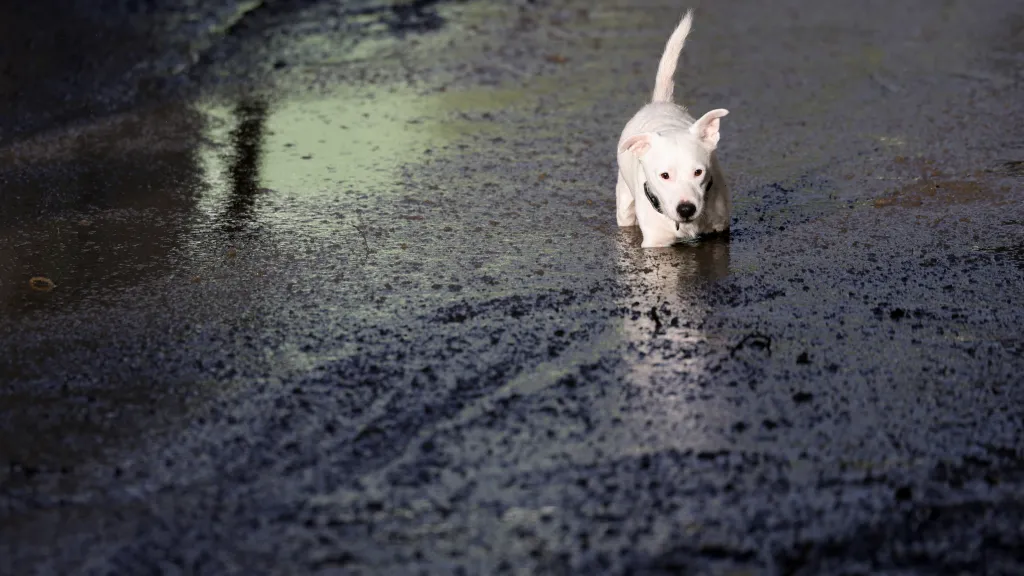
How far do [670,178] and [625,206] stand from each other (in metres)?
0.70

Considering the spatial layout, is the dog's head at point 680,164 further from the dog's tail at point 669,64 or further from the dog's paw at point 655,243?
the dog's tail at point 669,64

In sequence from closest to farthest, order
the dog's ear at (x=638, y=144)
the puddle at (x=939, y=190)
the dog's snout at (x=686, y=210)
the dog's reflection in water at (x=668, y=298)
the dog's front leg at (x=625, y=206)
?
1. the dog's reflection in water at (x=668, y=298)
2. the dog's snout at (x=686, y=210)
3. the dog's ear at (x=638, y=144)
4. the dog's front leg at (x=625, y=206)
5. the puddle at (x=939, y=190)

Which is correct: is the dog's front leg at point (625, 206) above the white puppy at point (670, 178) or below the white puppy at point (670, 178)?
below

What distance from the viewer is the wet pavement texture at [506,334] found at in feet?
11.0

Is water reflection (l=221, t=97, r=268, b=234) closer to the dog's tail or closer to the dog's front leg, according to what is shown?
the dog's front leg

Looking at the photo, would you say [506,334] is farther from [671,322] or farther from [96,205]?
[96,205]

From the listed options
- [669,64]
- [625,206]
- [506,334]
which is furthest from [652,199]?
[506,334]

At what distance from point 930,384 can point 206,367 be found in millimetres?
2650

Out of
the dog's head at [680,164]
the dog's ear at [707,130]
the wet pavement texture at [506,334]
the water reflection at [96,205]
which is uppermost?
the dog's ear at [707,130]

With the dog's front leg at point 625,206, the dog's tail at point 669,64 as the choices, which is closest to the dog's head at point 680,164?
the dog's front leg at point 625,206

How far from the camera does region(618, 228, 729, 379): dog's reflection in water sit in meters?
4.46

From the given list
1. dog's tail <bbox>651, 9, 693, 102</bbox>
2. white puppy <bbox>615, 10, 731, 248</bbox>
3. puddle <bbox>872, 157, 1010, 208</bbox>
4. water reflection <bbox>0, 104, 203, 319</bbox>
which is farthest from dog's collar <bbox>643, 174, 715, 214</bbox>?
water reflection <bbox>0, 104, 203, 319</bbox>

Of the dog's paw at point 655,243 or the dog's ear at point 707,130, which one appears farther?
the dog's paw at point 655,243

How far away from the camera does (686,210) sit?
212 inches
